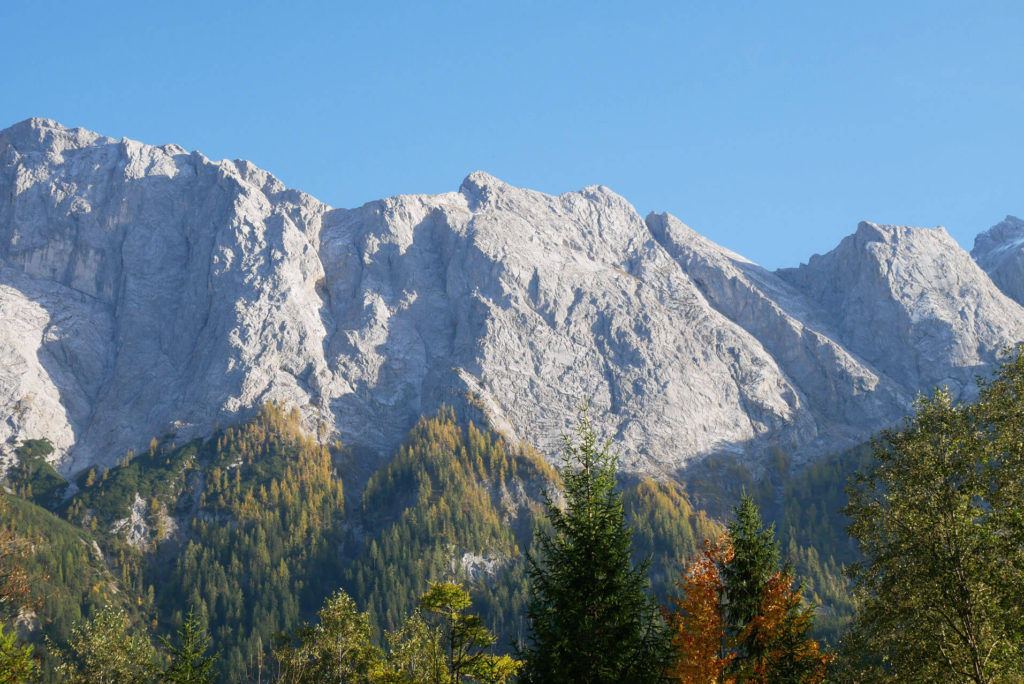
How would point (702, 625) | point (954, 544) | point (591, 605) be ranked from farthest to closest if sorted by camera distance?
point (702, 625)
point (591, 605)
point (954, 544)

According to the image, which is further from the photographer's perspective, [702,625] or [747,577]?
[747,577]

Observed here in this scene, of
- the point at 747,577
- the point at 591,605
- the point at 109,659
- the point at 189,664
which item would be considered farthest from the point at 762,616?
the point at 109,659

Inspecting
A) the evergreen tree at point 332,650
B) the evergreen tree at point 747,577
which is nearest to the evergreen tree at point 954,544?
the evergreen tree at point 747,577

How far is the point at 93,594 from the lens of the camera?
199000mm

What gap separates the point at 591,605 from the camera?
38000mm

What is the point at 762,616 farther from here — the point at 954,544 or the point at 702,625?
the point at 954,544

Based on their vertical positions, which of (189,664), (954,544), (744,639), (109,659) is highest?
(109,659)

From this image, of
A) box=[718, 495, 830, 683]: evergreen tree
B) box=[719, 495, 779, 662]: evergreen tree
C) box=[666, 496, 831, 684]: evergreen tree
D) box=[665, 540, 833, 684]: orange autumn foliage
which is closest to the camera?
box=[665, 540, 833, 684]: orange autumn foliage

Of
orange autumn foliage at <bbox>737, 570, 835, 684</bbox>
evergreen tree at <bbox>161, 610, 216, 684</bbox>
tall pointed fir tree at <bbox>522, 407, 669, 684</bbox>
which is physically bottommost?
orange autumn foliage at <bbox>737, 570, 835, 684</bbox>

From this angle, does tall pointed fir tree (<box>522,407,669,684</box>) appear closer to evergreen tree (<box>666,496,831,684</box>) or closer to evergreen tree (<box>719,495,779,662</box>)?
evergreen tree (<box>666,496,831,684</box>)

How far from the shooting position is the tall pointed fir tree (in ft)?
121

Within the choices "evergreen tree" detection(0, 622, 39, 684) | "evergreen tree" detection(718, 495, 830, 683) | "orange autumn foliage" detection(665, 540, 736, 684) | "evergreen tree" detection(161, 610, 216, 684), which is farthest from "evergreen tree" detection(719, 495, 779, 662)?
"evergreen tree" detection(0, 622, 39, 684)

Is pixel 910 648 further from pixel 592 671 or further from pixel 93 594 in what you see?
pixel 93 594

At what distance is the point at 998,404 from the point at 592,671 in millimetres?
23781
